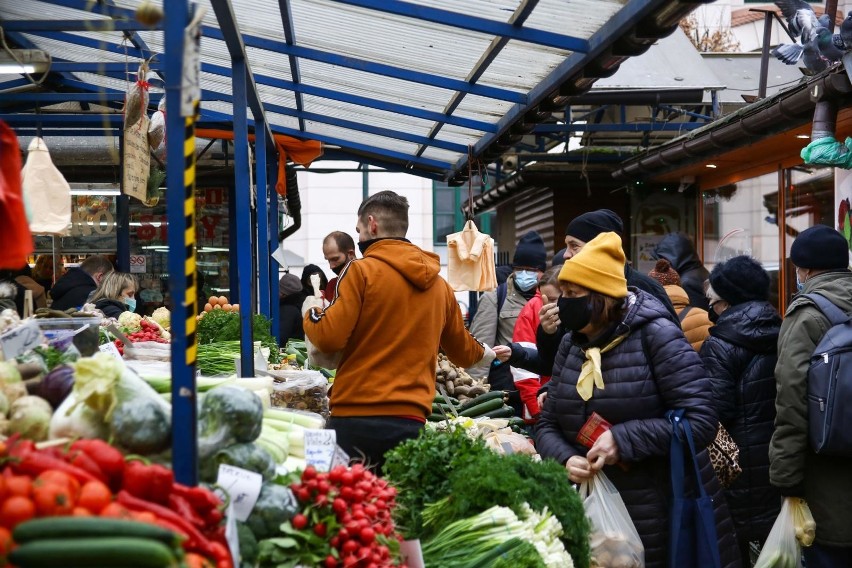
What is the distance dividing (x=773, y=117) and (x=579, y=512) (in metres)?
5.86

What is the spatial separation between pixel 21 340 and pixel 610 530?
7.96ft

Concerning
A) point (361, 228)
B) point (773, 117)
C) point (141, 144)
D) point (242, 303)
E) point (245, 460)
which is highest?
point (773, 117)

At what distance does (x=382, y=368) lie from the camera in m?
4.53

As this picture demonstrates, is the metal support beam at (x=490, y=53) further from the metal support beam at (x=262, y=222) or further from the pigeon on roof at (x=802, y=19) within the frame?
the pigeon on roof at (x=802, y=19)

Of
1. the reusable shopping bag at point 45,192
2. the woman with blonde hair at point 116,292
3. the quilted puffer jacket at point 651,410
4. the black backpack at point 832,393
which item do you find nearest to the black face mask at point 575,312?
the quilted puffer jacket at point 651,410

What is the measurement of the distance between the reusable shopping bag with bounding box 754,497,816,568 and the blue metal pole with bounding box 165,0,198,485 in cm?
373

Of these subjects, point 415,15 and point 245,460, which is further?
point 415,15

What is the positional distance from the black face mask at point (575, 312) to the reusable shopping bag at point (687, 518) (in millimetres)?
546

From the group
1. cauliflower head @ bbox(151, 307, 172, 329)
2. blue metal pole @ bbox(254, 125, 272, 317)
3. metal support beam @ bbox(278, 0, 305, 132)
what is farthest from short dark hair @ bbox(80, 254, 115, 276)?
metal support beam @ bbox(278, 0, 305, 132)

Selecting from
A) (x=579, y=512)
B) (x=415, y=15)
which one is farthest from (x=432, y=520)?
(x=415, y=15)

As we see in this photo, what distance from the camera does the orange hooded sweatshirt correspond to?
4438 millimetres

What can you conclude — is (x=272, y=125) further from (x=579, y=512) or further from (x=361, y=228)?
(x=579, y=512)

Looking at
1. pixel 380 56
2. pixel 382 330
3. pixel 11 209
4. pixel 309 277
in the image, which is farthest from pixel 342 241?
pixel 11 209

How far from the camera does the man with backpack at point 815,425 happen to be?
472 cm
